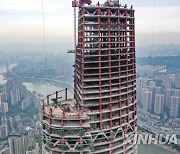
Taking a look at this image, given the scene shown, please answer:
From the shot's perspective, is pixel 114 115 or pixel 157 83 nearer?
pixel 114 115

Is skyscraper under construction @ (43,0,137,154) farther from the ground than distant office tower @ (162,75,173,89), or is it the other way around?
skyscraper under construction @ (43,0,137,154)

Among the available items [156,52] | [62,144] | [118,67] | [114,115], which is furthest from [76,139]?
[156,52]

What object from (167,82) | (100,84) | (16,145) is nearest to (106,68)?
(100,84)

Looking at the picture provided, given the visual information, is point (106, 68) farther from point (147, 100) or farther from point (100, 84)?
point (147, 100)

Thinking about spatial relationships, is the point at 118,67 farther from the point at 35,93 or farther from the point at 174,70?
the point at 174,70

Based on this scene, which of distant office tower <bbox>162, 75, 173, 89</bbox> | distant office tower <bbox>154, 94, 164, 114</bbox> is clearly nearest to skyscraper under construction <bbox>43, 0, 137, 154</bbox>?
distant office tower <bbox>154, 94, 164, 114</bbox>

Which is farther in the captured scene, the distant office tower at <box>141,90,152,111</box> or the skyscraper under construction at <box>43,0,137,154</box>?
the distant office tower at <box>141,90,152,111</box>

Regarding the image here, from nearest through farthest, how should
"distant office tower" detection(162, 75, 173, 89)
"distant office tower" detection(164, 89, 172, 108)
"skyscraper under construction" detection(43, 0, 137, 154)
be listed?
"skyscraper under construction" detection(43, 0, 137, 154)
"distant office tower" detection(164, 89, 172, 108)
"distant office tower" detection(162, 75, 173, 89)

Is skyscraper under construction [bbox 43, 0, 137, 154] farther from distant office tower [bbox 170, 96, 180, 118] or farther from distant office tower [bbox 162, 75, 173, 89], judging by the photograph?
distant office tower [bbox 162, 75, 173, 89]
